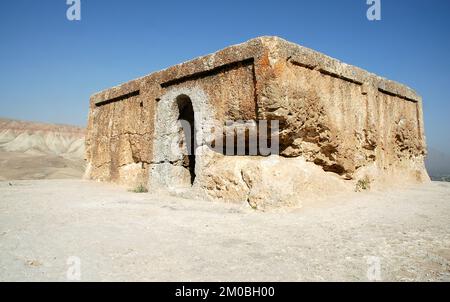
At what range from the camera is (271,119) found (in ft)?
16.7

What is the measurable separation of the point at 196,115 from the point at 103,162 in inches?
157


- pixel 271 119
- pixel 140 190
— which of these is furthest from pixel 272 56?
pixel 140 190

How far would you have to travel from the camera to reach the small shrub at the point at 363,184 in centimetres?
611

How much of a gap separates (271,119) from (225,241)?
245cm

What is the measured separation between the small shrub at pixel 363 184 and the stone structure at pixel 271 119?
2 cm

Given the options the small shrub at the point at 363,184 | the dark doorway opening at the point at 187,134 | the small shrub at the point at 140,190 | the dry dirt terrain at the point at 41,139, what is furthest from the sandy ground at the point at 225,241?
the dry dirt terrain at the point at 41,139

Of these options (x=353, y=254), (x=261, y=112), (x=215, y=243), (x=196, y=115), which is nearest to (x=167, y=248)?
(x=215, y=243)

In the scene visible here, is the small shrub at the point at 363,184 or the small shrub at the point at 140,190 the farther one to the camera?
the small shrub at the point at 140,190

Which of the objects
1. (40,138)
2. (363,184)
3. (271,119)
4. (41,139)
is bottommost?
(363,184)

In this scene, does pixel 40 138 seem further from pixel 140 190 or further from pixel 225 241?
pixel 225 241

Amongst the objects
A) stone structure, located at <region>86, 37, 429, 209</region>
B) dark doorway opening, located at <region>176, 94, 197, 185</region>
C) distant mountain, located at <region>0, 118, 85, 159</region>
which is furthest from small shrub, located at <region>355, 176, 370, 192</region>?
distant mountain, located at <region>0, 118, 85, 159</region>

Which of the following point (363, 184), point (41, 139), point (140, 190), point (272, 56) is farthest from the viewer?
point (41, 139)

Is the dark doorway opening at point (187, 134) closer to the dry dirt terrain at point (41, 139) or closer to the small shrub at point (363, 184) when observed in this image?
the small shrub at point (363, 184)
